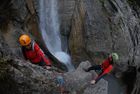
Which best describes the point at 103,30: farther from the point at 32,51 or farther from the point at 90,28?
the point at 32,51

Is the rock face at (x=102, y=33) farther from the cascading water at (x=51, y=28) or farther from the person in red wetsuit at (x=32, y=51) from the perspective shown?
the person in red wetsuit at (x=32, y=51)

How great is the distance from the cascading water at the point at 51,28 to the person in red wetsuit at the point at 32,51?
529 centimetres

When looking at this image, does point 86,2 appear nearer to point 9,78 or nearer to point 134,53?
point 134,53

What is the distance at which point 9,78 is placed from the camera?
410 inches

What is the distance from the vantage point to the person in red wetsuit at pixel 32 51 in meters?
10.9

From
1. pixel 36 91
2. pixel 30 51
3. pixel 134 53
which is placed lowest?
pixel 134 53

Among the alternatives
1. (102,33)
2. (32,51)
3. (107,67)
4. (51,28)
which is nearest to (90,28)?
(102,33)

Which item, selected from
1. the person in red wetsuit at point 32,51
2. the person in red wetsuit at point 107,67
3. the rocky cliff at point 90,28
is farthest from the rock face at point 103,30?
the person in red wetsuit at point 32,51

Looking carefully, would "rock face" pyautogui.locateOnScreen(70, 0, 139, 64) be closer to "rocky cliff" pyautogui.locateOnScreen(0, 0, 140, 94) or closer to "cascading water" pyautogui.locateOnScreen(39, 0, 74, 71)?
"rocky cliff" pyautogui.locateOnScreen(0, 0, 140, 94)

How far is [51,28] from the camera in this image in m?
17.5

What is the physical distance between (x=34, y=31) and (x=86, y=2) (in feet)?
9.95

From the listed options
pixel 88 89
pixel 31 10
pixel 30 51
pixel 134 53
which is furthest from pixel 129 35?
pixel 30 51

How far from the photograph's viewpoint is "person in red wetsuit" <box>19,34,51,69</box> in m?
10.9

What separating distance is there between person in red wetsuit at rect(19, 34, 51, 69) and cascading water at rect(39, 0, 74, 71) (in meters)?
5.29
